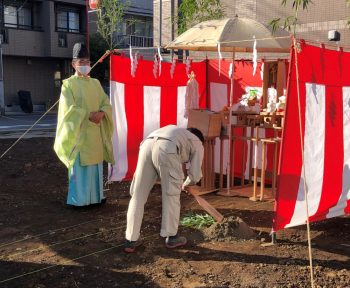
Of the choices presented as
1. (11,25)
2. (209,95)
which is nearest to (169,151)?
(209,95)

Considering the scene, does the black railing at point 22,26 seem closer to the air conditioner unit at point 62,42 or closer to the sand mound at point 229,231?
the air conditioner unit at point 62,42

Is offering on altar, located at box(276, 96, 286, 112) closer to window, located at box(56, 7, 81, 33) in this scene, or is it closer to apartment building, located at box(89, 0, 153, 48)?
apartment building, located at box(89, 0, 153, 48)

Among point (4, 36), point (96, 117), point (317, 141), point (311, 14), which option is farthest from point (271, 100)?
point (4, 36)

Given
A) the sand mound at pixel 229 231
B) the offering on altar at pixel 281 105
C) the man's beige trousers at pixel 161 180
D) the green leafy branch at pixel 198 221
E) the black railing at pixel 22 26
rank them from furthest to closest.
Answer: the black railing at pixel 22 26
the offering on altar at pixel 281 105
the green leafy branch at pixel 198 221
the sand mound at pixel 229 231
the man's beige trousers at pixel 161 180

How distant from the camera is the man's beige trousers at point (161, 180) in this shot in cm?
401

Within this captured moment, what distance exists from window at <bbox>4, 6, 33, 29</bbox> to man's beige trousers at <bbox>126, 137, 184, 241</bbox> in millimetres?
23893

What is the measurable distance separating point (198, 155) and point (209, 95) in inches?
141

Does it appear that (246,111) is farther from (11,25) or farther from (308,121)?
(11,25)

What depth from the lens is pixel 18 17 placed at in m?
26.1

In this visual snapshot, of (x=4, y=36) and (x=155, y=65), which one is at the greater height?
(x=4, y=36)

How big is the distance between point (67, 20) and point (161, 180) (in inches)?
1025

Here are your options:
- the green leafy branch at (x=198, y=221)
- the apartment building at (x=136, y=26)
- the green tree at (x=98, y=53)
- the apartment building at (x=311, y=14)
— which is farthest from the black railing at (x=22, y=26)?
the green leafy branch at (x=198, y=221)

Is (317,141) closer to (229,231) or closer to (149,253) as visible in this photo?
(229,231)

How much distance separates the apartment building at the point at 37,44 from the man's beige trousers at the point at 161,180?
21.8 meters
